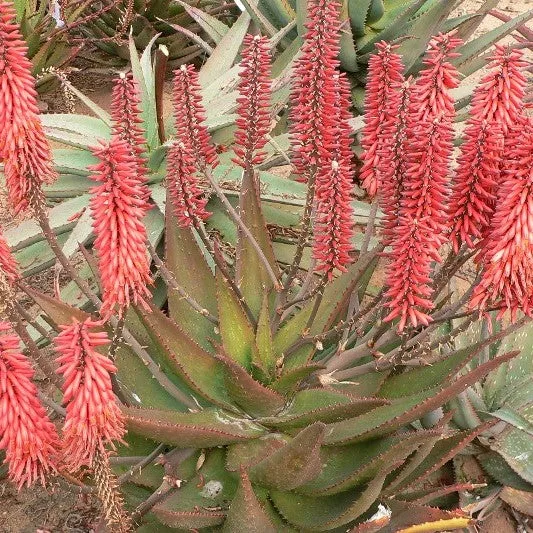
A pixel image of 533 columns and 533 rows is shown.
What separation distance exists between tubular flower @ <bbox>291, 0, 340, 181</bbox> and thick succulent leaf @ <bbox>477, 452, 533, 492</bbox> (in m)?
1.07

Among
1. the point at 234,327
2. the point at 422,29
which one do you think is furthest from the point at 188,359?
the point at 422,29

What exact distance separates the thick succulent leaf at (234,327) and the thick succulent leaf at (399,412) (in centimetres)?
30

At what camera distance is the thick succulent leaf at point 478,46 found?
2.88m

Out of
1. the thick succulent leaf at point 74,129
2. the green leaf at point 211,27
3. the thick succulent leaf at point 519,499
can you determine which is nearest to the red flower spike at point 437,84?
the thick succulent leaf at point 519,499

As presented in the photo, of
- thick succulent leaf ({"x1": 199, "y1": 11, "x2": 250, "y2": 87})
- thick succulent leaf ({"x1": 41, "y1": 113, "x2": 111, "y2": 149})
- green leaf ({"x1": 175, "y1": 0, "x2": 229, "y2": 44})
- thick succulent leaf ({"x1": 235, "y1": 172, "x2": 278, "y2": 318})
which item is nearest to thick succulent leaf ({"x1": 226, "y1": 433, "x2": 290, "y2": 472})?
thick succulent leaf ({"x1": 235, "y1": 172, "x2": 278, "y2": 318})

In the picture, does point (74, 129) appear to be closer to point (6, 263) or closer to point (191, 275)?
point (191, 275)

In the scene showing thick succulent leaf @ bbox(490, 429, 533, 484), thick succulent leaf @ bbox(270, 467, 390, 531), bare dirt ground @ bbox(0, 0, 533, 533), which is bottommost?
bare dirt ground @ bbox(0, 0, 533, 533)

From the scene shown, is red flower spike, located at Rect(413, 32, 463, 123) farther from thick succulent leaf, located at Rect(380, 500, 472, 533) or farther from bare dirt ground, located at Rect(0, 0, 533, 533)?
bare dirt ground, located at Rect(0, 0, 533, 533)

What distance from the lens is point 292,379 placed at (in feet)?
5.31

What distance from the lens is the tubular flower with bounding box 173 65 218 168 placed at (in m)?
1.43

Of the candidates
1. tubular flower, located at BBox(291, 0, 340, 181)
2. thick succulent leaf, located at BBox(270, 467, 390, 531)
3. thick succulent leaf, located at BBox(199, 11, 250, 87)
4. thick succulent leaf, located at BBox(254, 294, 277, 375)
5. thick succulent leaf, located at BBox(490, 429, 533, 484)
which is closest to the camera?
tubular flower, located at BBox(291, 0, 340, 181)

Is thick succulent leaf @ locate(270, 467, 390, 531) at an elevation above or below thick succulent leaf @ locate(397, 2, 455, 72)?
below

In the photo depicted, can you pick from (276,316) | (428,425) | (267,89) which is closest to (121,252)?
(267,89)

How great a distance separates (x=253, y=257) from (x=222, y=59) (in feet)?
4.56
